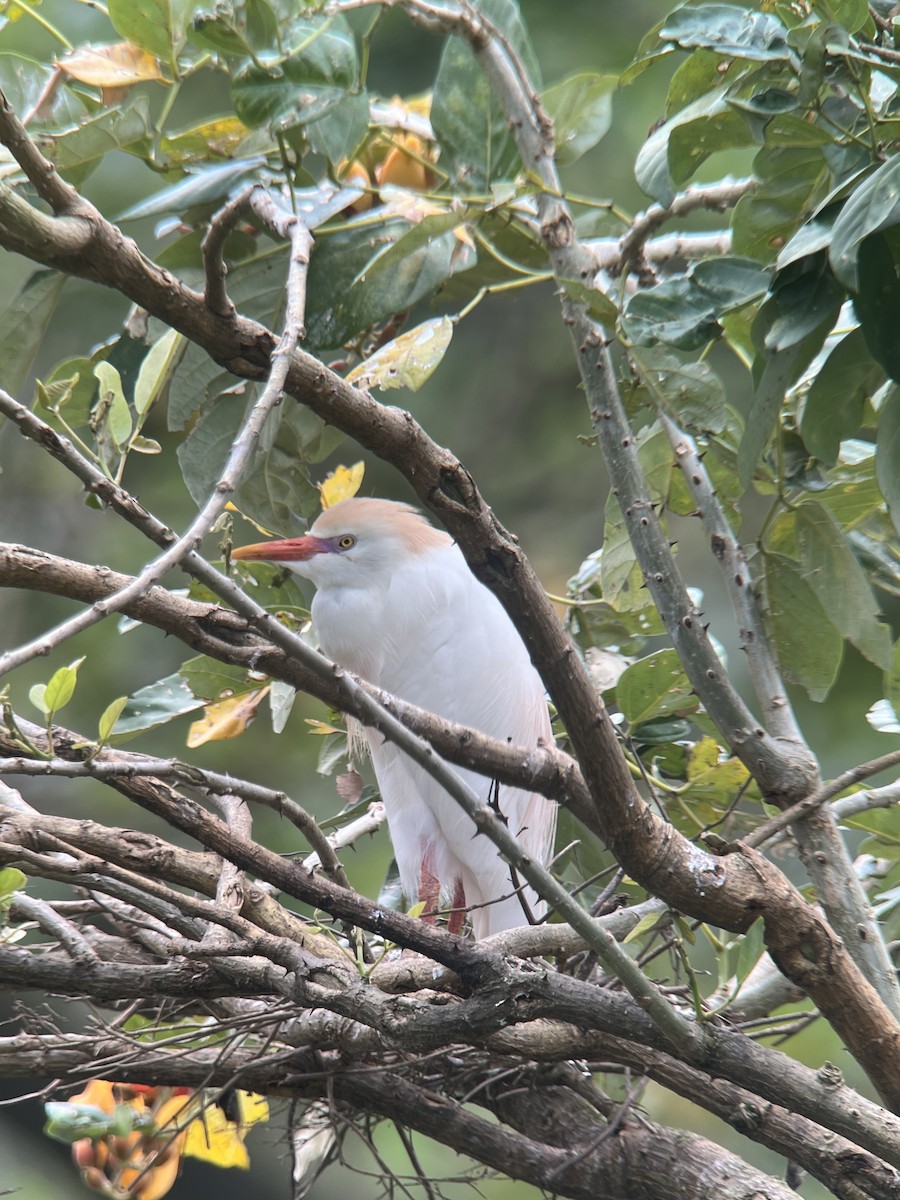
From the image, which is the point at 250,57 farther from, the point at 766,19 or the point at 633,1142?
the point at 633,1142

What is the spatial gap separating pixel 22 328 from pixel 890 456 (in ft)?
2.86

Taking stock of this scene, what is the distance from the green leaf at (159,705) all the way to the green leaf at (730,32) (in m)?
1.03

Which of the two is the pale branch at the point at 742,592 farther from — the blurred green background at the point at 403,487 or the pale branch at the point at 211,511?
the blurred green background at the point at 403,487

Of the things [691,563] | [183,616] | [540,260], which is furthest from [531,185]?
[691,563]

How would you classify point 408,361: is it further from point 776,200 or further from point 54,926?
point 54,926

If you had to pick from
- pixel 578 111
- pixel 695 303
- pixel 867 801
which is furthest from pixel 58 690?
pixel 578 111

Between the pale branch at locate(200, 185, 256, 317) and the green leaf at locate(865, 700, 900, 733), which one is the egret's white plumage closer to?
the green leaf at locate(865, 700, 900, 733)

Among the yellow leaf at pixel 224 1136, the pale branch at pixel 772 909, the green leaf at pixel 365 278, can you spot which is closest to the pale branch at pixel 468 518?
the pale branch at pixel 772 909

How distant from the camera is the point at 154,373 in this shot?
3.85 ft

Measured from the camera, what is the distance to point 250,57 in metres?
1.17

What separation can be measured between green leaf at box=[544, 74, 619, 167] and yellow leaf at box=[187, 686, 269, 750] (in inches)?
35.6

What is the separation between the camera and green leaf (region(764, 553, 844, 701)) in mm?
1415

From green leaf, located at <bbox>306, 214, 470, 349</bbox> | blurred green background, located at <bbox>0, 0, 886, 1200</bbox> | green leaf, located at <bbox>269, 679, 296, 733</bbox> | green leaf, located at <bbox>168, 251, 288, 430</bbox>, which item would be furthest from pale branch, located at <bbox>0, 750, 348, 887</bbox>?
blurred green background, located at <bbox>0, 0, 886, 1200</bbox>

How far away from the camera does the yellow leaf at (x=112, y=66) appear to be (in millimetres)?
1326
